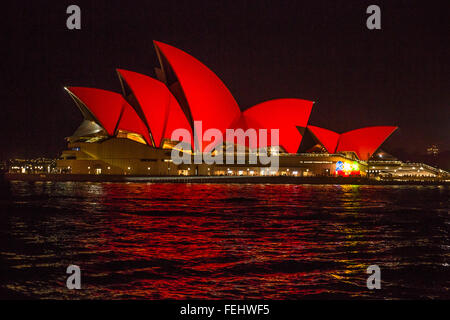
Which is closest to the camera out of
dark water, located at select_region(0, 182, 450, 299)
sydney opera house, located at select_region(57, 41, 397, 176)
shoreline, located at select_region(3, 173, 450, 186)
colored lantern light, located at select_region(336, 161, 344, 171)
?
dark water, located at select_region(0, 182, 450, 299)

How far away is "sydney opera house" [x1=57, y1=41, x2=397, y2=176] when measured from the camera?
181ft

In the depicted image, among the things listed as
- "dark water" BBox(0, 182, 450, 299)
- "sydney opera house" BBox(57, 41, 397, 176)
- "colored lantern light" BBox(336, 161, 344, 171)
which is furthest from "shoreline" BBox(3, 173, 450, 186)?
"dark water" BBox(0, 182, 450, 299)

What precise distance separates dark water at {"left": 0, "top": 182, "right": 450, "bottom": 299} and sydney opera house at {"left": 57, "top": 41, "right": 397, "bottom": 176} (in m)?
39.2

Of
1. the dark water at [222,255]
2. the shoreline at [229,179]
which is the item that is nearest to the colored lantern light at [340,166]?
the shoreline at [229,179]

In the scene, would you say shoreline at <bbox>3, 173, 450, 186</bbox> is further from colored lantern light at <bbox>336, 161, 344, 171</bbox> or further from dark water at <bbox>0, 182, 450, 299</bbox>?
dark water at <bbox>0, 182, 450, 299</bbox>

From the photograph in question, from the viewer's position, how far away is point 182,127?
59281 millimetres

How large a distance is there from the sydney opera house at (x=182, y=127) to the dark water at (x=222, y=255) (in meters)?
39.2

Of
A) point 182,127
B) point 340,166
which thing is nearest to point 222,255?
point 182,127

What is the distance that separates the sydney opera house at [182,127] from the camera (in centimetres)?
5509

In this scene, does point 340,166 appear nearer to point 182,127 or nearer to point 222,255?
point 182,127

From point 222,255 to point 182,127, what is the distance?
5038cm

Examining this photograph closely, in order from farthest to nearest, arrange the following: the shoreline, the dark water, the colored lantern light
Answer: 1. the colored lantern light
2. the shoreline
3. the dark water
